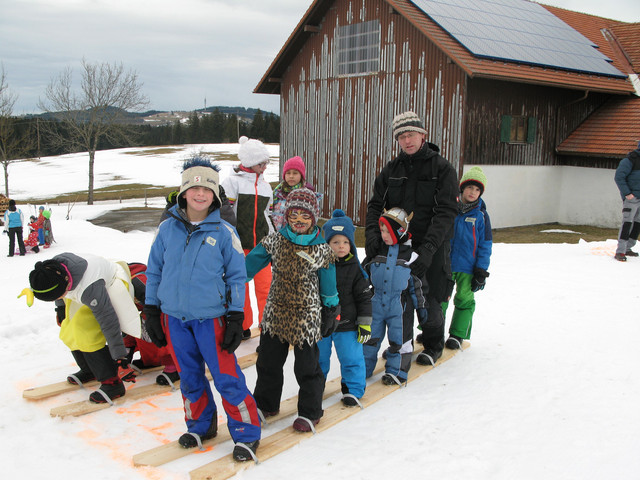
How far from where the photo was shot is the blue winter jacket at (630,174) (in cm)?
890

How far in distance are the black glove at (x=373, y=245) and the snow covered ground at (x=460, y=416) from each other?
3.89 ft

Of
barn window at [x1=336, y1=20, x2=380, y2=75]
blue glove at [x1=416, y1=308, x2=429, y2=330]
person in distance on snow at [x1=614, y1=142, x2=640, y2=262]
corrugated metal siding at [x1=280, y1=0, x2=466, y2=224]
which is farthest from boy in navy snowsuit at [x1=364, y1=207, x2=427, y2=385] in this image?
barn window at [x1=336, y1=20, x2=380, y2=75]

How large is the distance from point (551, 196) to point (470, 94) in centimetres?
515

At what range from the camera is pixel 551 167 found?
1727cm

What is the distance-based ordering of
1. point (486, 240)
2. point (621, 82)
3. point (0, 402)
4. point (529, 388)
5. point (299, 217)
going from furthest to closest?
1. point (621, 82)
2. point (486, 240)
3. point (529, 388)
4. point (0, 402)
5. point (299, 217)

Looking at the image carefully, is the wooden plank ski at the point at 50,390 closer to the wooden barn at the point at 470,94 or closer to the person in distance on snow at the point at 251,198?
the person in distance on snow at the point at 251,198

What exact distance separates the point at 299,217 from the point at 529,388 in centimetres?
250

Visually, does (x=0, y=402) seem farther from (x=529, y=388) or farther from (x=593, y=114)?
(x=593, y=114)

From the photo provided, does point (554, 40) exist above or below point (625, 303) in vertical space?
above

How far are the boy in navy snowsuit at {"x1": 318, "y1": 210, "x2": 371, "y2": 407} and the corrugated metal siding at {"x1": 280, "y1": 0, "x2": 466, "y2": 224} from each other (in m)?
11.6

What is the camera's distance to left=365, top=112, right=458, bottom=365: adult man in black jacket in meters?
4.50

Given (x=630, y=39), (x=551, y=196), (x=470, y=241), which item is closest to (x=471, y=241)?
(x=470, y=241)

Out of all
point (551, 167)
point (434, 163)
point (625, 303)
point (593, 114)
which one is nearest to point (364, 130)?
point (551, 167)

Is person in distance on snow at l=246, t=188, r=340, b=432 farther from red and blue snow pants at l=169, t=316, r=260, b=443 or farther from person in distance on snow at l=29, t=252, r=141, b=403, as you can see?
person in distance on snow at l=29, t=252, r=141, b=403
